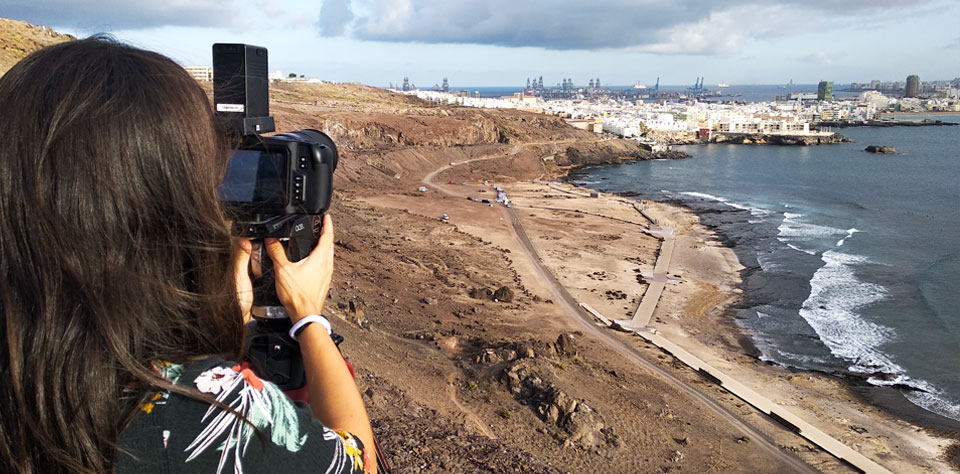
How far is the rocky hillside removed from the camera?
30.7 m

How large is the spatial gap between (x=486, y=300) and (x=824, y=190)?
147 feet

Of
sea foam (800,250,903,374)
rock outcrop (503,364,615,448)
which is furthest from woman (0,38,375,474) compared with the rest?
sea foam (800,250,903,374)

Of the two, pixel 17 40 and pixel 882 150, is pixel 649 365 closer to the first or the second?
pixel 17 40

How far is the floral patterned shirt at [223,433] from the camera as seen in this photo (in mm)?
1212

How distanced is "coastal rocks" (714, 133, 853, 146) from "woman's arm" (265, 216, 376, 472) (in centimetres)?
10264

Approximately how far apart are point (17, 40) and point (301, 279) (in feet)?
146

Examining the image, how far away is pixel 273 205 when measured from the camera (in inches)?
70.1

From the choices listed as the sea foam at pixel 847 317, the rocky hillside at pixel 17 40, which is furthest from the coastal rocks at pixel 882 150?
the rocky hillside at pixel 17 40

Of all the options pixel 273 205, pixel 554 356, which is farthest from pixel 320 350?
pixel 554 356

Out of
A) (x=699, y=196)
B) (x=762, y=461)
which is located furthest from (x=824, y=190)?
(x=762, y=461)

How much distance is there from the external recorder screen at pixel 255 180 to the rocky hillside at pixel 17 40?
30.2 meters

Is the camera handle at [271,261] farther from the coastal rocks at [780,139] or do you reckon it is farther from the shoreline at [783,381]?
the coastal rocks at [780,139]

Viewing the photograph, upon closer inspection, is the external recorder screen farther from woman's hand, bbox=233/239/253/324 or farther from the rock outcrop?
the rock outcrop

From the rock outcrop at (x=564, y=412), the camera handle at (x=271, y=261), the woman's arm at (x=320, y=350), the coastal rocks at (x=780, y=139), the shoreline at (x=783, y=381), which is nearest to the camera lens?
the woman's arm at (x=320, y=350)
